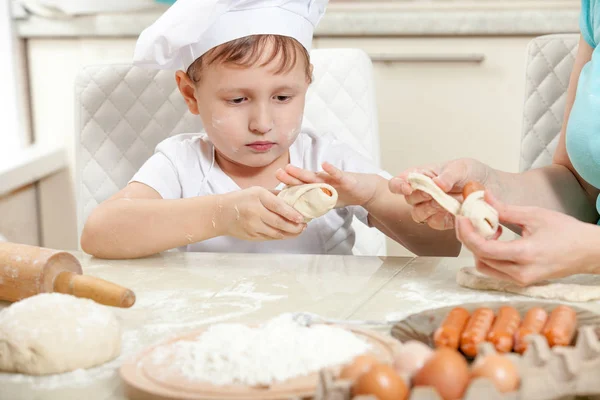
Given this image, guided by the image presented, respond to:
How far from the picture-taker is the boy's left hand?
48.9 inches

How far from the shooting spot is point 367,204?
1.43 m

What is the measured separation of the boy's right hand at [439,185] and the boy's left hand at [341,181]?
0.14 metres

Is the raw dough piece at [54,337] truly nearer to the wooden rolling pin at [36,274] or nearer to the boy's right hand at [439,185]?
the wooden rolling pin at [36,274]

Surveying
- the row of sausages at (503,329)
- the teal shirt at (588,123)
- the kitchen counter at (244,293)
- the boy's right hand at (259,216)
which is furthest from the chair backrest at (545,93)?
the row of sausages at (503,329)

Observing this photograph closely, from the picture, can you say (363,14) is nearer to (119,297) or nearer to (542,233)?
(542,233)

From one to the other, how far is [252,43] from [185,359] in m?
0.76

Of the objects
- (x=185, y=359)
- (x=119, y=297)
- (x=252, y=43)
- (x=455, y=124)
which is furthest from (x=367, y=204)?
(x=455, y=124)

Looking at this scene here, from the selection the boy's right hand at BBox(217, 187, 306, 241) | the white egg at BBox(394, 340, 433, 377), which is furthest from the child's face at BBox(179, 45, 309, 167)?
the white egg at BBox(394, 340, 433, 377)

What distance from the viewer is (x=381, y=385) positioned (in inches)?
24.0

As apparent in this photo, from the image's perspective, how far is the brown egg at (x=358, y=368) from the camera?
65 centimetres

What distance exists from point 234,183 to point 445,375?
99cm

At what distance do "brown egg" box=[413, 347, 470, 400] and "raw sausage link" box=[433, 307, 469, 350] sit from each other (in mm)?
150

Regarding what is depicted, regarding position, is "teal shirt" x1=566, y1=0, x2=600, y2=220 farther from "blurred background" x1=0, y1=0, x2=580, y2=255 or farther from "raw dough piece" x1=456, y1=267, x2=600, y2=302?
"blurred background" x1=0, y1=0, x2=580, y2=255

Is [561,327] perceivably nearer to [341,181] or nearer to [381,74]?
[341,181]
